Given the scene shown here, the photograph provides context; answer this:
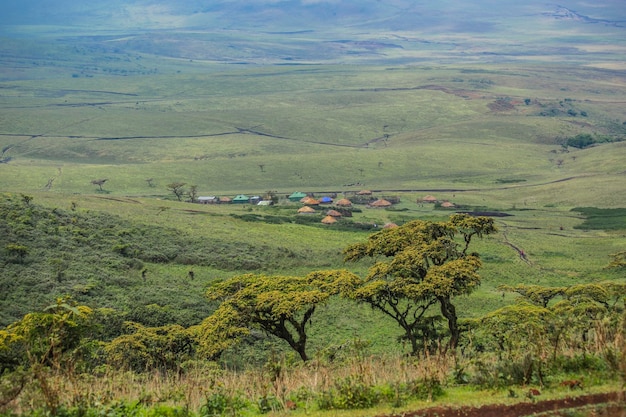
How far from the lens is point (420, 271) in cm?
2392

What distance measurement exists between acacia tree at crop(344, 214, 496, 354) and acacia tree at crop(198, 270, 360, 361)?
1221 millimetres

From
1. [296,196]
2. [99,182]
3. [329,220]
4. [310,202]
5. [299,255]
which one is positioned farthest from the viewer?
[99,182]

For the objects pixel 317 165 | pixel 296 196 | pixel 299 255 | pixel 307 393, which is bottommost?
pixel 317 165

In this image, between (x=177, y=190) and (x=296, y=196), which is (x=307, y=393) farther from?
(x=177, y=190)

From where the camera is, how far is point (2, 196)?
43.4 m

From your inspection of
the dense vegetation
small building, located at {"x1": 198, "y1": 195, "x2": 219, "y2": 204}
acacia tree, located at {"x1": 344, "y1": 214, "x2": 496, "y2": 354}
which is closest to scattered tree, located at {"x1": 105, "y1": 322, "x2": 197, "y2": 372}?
the dense vegetation

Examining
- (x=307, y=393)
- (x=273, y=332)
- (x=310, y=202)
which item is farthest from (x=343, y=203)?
(x=307, y=393)

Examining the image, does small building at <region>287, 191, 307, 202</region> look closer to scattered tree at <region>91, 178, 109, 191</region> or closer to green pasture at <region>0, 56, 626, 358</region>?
green pasture at <region>0, 56, 626, 358</region>

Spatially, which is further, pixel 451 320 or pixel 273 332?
pixel 273 332

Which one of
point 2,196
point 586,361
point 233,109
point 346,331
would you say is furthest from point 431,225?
point 233,109

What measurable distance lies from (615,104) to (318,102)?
73.2m

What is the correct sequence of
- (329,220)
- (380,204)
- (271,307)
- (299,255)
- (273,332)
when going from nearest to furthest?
(271,307) < (273,332) < (299,255) < (329,220) < (380,204)

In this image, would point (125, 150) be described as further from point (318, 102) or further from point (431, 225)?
point (431, 225)

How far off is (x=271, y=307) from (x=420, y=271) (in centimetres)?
529
